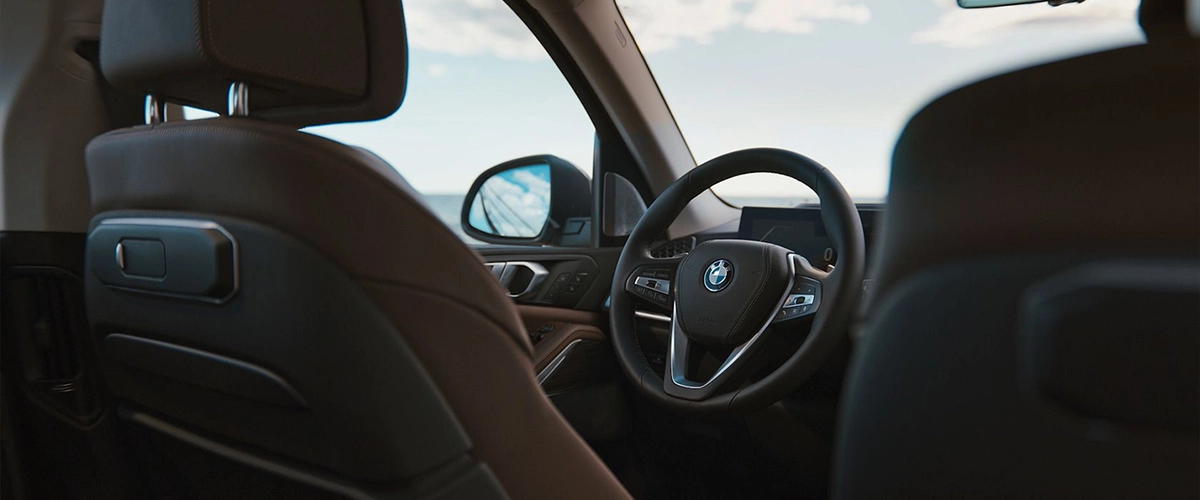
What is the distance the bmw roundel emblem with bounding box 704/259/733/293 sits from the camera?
1814 mm

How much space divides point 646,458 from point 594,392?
255 mm

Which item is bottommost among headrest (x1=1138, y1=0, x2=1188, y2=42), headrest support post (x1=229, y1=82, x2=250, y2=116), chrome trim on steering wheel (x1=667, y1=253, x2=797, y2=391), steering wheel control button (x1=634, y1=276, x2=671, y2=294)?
chrome trim on steering wheel (x1=667, y1=253, x2=797, y2=391)

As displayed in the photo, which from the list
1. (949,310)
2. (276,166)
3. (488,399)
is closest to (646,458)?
(488,399)

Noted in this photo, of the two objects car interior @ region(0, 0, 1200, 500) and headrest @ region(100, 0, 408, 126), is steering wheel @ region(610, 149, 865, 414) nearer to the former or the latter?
car interior @ region(0, 0, 1200, 500)

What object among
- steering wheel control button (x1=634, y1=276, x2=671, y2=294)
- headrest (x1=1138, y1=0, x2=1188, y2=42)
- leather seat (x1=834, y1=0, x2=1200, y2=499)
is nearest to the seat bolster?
leather seat (x1=834, y1=0, x2=1200, y2=499)

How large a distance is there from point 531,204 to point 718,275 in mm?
1208

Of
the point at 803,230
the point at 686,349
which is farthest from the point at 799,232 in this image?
the point at 686,349

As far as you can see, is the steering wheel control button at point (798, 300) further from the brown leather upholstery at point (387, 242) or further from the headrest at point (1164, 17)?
the headrest at point (1164, 17)

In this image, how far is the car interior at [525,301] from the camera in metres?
0.57

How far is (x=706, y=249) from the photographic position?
1899 millimetres

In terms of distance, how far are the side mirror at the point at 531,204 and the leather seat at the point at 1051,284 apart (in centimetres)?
210

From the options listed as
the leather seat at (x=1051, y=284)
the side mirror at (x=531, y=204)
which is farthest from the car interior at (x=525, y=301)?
the side mirror at (x=531, y=204)

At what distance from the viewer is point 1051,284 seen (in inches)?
22.9

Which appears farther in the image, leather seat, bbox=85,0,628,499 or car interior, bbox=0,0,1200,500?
leather seat, bbox=85,0,628,499
